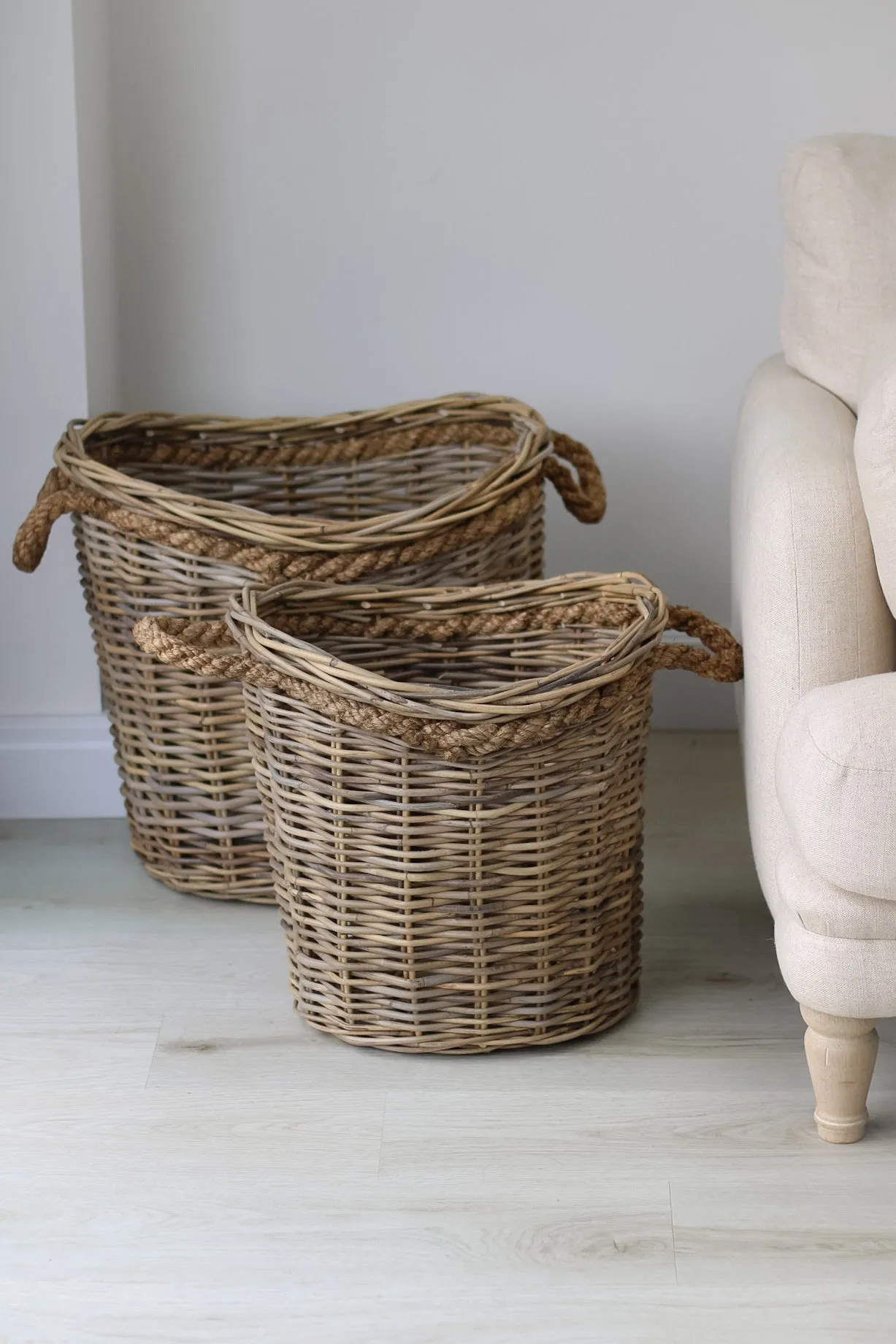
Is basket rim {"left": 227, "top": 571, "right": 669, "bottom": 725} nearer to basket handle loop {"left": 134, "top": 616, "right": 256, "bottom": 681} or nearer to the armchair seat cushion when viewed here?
basket handle loop {"left": 134, "top": 616, "right": 256, "bottom": 681}

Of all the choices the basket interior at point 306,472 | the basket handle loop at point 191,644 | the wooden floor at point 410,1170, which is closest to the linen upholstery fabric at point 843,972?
the wooden floor at point 410,1170

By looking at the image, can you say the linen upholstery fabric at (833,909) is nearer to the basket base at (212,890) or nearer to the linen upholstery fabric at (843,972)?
the linen upholstery fabric at (843,972)

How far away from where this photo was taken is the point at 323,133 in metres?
1.89

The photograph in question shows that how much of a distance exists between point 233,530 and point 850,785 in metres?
0.68

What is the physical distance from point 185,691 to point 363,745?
40 centimetres

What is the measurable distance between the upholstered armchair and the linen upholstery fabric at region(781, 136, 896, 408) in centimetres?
9

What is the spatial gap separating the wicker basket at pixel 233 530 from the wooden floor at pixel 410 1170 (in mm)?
165

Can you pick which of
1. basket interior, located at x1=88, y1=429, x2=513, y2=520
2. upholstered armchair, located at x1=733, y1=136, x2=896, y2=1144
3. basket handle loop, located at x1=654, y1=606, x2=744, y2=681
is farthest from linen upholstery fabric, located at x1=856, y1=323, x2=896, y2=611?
basket interior, located at x1=88, y1=429, x2=513, y2=520

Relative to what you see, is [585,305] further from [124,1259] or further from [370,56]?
[124,1259]

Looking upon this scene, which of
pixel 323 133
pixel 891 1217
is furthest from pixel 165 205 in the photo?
pixel 891 1217

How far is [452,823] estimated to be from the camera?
1.19 meters

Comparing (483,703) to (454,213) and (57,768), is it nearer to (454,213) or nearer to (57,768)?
(57,768)

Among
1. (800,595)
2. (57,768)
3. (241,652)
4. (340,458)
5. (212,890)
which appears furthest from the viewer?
(57,768)

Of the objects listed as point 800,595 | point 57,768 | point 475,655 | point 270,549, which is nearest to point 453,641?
point 475,655
